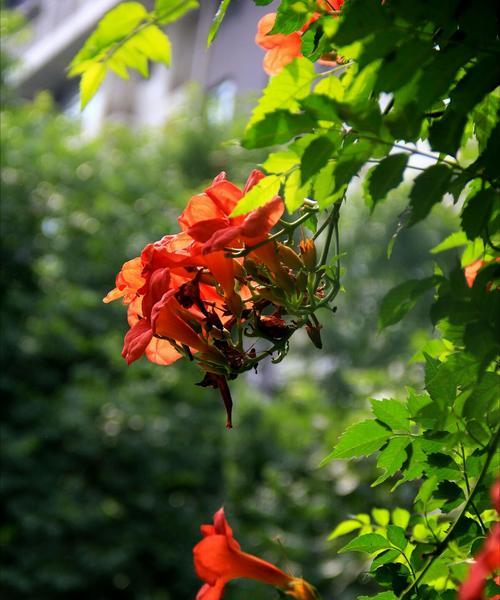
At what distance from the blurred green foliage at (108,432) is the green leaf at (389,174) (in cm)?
527

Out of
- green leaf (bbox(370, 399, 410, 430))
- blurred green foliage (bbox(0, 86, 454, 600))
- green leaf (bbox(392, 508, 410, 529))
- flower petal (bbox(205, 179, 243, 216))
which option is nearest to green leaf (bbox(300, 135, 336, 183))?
flower petal (bbox(205, 179, 243, 216))

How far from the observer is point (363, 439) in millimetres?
826

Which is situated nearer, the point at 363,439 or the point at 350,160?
the point at 350,160

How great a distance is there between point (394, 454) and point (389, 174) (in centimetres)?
29

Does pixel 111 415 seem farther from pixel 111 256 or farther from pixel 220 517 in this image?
pixel 220 517

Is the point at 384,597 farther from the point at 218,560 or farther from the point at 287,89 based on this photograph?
the point at 287,89

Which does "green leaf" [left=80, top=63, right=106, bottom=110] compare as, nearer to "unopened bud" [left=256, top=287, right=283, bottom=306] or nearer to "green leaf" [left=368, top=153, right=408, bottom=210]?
"unopened bud" [left=256, top=287, right=283, bottom=306]

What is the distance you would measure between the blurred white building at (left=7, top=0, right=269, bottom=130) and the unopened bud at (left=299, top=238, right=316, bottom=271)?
11994mm

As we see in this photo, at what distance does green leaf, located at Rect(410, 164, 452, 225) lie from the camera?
65 cm

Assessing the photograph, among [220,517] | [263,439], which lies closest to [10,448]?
[263,439]

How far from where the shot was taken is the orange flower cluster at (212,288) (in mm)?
773

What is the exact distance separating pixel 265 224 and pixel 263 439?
7.49 meters

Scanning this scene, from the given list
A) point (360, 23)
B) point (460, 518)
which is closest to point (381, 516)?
point (460, 518)

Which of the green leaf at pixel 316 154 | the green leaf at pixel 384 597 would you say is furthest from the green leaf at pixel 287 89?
the green leaf at pixel 384 597
